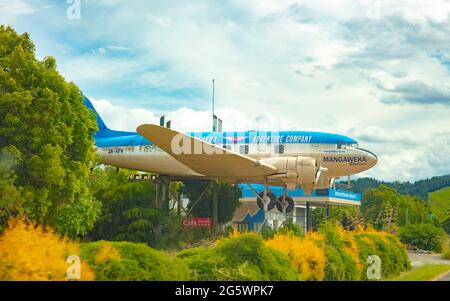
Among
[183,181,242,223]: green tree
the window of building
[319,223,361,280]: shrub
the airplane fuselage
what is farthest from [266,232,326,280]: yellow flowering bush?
[183,181,242,223]: green tree

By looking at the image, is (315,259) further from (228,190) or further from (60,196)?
(228,190)

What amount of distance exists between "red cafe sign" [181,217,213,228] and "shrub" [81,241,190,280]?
34175mm

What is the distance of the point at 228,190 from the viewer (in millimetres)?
52125

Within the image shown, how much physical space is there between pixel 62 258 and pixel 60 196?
726 inches

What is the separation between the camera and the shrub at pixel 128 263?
39.0 feet

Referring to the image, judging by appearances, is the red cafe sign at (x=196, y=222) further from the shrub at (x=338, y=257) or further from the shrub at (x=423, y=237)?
the shrub at (x=338, y=257)

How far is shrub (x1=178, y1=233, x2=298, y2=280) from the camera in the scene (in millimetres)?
14109

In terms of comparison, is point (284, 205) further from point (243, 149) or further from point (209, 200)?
point (209, 200)

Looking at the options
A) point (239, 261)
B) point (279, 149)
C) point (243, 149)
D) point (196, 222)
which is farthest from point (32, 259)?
point (196, 222)

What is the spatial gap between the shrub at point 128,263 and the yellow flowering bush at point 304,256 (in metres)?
5.88

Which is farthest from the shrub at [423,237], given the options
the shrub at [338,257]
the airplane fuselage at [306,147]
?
the shrub at [338,257]

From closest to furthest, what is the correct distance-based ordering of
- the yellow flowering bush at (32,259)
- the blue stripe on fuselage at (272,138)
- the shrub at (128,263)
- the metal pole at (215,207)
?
the yellow flowering bush at (32,259)
the shrub at (128,263)
the blue stripe on fuselage at (272,138)
the metal pole at (215,207)

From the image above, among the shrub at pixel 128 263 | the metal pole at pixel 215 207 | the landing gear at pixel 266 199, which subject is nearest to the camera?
the shrub at pixel 128 263
